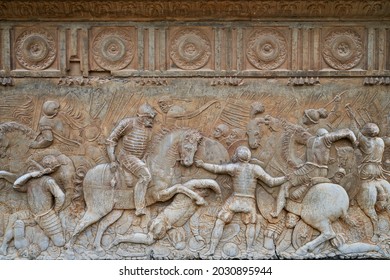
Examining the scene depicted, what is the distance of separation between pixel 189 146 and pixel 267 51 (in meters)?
A: 1.58

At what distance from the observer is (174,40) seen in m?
7.52

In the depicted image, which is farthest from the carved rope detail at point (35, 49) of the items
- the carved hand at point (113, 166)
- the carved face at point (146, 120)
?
the carved hand at point (113, 166)

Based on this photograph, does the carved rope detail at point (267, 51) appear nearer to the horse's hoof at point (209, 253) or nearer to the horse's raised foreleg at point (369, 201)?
the horse's raised foreleg at point (369, 201)

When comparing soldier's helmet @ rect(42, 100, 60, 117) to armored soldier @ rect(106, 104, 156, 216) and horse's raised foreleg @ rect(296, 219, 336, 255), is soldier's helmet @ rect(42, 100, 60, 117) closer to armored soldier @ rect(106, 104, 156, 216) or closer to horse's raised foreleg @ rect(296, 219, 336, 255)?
armored soldier @ rect(106, 104, 156, 216)

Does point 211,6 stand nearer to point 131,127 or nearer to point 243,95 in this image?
point 243,95

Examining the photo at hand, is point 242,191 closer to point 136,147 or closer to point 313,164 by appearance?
point 313,164

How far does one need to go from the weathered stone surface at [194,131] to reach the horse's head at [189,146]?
0.02 metres

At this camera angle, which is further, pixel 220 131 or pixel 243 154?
pixel 220 131

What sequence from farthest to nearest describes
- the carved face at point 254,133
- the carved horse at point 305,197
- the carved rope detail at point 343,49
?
the carved rope detail at point 343,49, the carved face at point 254,133, the carved horse at point 305,197

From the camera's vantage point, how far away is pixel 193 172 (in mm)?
7414

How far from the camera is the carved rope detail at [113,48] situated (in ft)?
24.6

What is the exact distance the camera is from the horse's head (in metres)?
7.29

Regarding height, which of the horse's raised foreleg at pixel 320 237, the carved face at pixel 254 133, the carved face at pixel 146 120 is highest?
the carved face at pixel 146 120

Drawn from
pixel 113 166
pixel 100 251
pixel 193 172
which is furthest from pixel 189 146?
pixel 100 251
